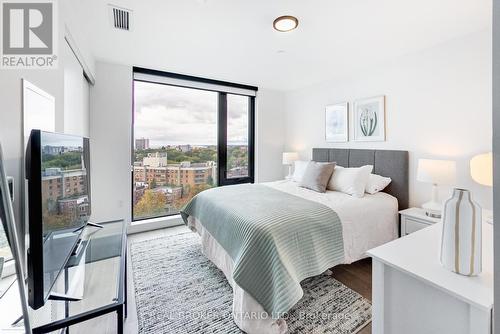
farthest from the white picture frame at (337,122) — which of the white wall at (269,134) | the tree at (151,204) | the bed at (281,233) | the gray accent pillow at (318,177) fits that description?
the tree at (151,204)

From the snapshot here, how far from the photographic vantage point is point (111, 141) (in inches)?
122

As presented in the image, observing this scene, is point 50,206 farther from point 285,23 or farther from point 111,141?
point 111,141

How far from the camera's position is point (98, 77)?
300 centimetres

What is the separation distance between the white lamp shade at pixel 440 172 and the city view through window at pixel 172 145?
9.71 ft

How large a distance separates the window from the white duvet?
1.20m

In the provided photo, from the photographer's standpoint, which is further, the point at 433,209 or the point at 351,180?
the point at 351,180

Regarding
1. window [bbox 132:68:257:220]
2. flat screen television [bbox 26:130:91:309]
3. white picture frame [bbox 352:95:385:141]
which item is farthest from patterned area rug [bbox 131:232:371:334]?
white picture frame [bbox 352:95:385:141]

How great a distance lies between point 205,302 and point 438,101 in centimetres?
314

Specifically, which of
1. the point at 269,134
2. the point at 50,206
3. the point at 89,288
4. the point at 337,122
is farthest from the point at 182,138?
the point at 50,206

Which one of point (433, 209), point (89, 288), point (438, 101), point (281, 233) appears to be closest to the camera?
point (89, 288)

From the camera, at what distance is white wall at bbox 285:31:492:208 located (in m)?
2.17

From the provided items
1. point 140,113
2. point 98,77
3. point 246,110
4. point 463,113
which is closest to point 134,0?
point 98,77

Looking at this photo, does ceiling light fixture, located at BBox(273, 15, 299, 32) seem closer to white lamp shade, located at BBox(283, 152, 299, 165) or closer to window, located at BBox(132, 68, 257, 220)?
window, located at BBox(132, 68, 257, 220)

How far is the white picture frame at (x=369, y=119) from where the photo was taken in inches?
118
